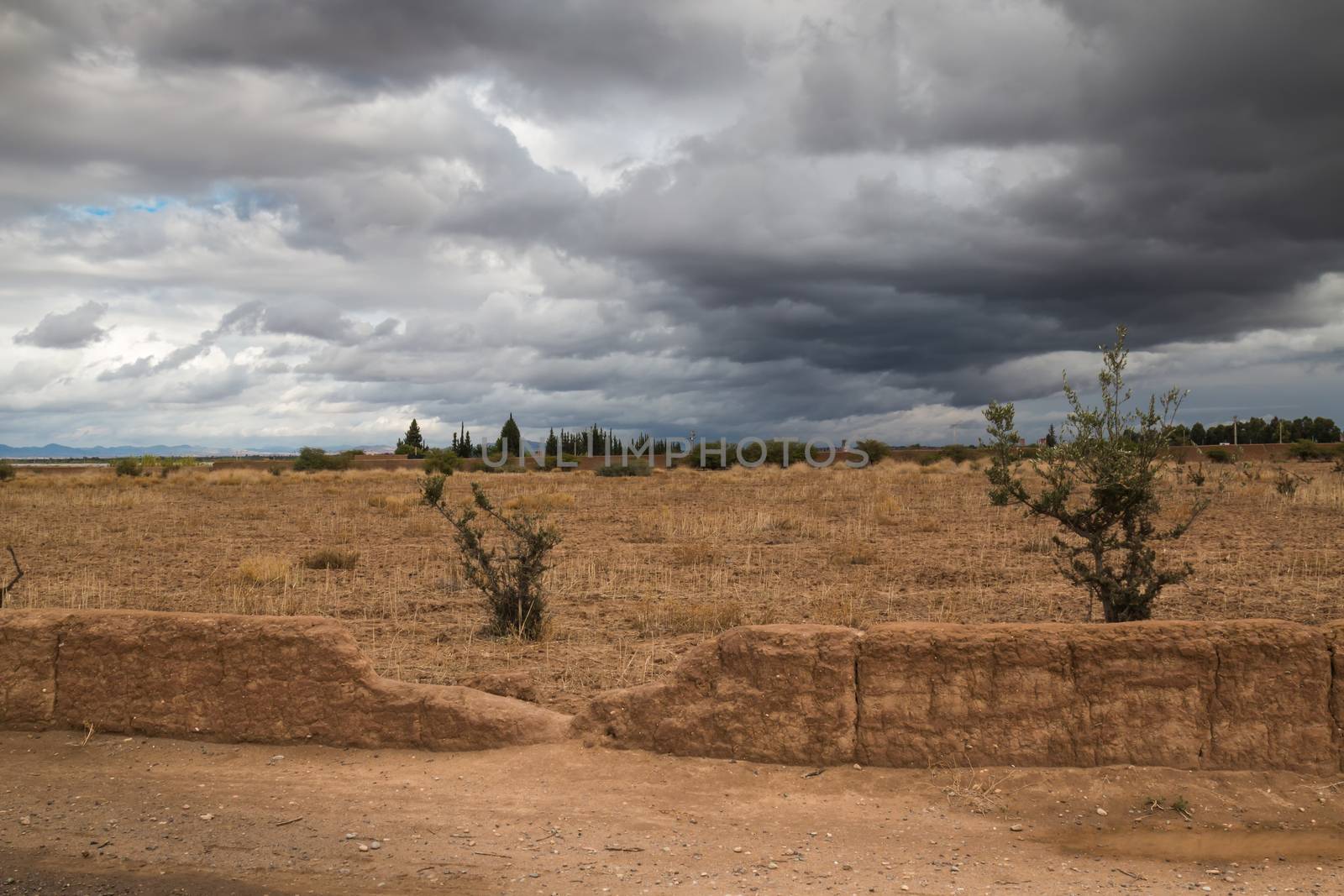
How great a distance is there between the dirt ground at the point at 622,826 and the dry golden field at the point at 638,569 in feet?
6.41

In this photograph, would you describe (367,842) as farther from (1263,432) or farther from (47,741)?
(1263,432)

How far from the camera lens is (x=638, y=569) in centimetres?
1445

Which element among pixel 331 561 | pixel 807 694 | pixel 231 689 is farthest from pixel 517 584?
pixel 807 694

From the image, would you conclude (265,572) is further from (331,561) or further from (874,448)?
(874,448)

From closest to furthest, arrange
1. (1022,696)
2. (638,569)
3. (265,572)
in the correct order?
(1022,696) < (265,572) < (638,569)

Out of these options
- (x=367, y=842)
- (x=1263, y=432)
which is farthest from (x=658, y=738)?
(x=1263, y=432)

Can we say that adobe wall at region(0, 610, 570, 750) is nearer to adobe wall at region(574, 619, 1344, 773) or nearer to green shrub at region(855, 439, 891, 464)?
adobe wall at region(574, 619, 1344, 773)

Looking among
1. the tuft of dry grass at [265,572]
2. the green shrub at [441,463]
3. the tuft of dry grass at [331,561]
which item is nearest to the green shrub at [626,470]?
the green shrub at [441,463]

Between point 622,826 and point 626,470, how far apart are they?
142ft

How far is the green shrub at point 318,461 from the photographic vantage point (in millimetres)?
60594

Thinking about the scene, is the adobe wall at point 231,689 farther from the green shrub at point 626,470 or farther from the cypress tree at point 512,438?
the cypress tree at point 512,438

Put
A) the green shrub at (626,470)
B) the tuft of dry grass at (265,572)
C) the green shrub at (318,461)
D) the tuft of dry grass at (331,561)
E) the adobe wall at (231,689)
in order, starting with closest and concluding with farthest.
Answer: the adobe wall at (231,689) → the tuft of dry grass at (265,572) → the tuft of dry grass at (331,561) → the green shrub at (626,470) → the green shrub at (318,461)

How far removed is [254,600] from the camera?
37.4ft

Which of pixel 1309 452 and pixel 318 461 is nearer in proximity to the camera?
pixel 1309 452
